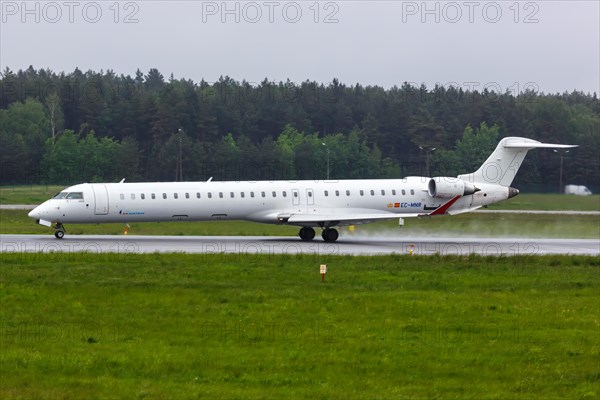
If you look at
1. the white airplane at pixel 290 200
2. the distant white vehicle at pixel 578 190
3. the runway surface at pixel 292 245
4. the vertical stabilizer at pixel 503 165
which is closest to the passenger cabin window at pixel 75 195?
the white airplane at pixel 290 200

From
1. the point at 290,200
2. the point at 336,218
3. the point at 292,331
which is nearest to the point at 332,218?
the point at 336,218

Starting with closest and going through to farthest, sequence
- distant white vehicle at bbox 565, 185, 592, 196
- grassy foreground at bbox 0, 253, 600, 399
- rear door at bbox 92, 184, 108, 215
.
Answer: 1. grassy foreground at bbox 0, 253, 600, 399
2. rear door at bbox 92, 184, 108, 215
3. distant white vehicle at bbox 565, 185, 592, 196

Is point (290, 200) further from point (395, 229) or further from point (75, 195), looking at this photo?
point (75, 195)

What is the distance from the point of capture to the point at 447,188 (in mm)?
41156

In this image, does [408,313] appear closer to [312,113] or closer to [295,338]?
[295,338]

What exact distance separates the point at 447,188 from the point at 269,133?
160ft

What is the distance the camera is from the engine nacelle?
41094 mm

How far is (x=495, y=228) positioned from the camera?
1866 inches

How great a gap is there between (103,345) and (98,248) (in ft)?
60.2

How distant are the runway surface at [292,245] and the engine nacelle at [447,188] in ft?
6.93

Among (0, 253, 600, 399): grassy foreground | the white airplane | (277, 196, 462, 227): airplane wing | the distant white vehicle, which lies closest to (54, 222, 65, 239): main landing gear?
the white airplane

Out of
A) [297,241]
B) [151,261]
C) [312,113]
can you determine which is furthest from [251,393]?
[312,113]

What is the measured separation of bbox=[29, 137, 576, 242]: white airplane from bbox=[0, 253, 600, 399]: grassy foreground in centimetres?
1001

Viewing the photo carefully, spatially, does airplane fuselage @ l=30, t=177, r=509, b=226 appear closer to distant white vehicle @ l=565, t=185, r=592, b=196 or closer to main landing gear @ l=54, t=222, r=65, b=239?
main landing gear @ l=54, t=222, r=65, b=239
